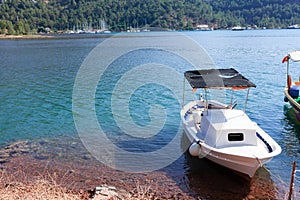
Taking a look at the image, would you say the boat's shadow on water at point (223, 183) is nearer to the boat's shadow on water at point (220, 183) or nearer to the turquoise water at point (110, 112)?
the boat's shadow on water at point (220, 183)

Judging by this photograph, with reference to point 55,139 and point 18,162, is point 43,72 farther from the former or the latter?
point 18,162

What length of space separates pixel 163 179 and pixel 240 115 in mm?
4691

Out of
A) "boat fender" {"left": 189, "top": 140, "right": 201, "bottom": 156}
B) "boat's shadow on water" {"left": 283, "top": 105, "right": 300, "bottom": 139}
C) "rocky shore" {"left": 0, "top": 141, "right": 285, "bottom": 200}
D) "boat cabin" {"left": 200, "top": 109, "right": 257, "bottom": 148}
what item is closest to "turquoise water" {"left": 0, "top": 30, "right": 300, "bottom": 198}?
"boat's shadow on water" {"left": 283, "top": 105, "right": 300, "bottom": 139}

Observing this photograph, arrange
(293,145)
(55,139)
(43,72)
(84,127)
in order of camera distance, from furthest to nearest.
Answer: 1. (43,72)
2. (84,127)
3. (55,139)
4. (293,145)

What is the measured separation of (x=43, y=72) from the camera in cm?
4547

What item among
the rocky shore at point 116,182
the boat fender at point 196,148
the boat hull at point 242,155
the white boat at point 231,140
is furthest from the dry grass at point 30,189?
the white boat at point 231,140

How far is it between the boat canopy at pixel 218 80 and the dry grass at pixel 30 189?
7956 mm

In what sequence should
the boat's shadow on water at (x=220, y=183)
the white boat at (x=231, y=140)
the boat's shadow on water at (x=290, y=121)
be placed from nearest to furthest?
the boat's shadow on water at (x=220, y=183), the white boat at (x=231, y=140), the boat's shadow on water at (x=290, y=121)

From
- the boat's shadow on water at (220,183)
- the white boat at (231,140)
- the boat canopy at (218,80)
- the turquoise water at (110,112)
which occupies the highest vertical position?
the boat canopy at (218,80)

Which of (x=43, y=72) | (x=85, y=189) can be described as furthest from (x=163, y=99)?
(x=43, y=72)

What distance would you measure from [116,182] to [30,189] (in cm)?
373

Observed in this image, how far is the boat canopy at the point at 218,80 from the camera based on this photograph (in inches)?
638

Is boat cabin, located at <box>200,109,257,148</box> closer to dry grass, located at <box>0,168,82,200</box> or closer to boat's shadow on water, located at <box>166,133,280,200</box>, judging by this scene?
boat's shadow on water, located at <box>166,133,280,200</box>

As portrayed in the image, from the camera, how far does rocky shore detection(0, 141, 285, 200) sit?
13273mm
